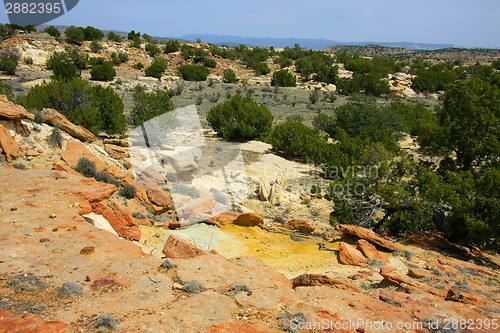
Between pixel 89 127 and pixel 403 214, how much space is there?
11216mm

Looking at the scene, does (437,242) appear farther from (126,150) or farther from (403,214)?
(126,150)

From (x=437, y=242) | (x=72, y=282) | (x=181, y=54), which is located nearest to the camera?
(x=72, y=282)

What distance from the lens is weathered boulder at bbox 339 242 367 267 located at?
6883 mm

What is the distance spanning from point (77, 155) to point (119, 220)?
384 cm

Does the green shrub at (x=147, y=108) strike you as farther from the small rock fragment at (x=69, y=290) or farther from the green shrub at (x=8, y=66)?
the green shrub at (x=8, y=66)

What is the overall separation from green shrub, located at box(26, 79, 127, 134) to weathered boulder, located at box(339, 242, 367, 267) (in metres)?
10.3

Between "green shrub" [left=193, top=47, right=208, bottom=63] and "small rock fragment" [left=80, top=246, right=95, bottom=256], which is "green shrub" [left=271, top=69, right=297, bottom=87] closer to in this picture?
"green shrub" [left=193, top=47, right=208, bottom=63]

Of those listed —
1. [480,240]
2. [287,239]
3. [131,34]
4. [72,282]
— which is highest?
[131,34]

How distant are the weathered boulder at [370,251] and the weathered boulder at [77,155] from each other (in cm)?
704

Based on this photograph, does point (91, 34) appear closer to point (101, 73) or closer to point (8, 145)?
point (101, 73)

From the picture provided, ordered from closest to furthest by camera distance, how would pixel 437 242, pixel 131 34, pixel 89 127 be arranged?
pixel 437 242 < pixel 89 127 < pixel 131 34

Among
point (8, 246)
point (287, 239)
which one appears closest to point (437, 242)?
point (287, 239)

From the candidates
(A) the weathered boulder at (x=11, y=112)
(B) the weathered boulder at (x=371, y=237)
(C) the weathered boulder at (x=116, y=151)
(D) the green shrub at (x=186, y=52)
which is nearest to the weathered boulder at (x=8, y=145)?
(A) the weathered boulder at (x=11, y=112)

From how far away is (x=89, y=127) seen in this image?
12.9 metres
